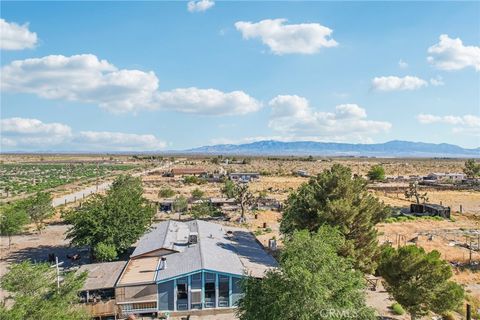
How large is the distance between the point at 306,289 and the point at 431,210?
5358 centimetres

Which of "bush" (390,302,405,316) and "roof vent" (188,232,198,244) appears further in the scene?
"roof vent" (188,232,198,244)

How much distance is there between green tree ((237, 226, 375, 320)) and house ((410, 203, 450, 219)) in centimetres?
4824

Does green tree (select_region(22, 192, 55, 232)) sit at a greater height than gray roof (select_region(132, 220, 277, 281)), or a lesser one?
greater

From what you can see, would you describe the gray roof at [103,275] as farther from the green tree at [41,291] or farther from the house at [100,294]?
the green tree at [41,291]

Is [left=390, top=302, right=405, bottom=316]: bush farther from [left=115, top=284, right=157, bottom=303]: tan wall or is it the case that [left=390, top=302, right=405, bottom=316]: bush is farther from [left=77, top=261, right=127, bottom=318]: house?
[left=77, top=261, right=127, bottom=318]: house

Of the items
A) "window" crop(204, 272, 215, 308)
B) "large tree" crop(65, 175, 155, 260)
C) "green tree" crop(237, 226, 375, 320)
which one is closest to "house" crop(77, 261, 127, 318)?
"large tree" crop(65, 175, 155, 260)

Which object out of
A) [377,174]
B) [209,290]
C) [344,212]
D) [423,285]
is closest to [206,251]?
[209,290]

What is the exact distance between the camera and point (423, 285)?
79.4 ft

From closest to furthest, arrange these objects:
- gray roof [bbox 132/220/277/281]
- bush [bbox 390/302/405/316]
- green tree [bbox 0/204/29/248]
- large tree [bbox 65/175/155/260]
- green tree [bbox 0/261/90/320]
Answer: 1. green tree [bbox 0/261/90/320]
2. bush [bbox 390/302/405/316]
3. gray roof [bbox 132/220/277/281]
4. large tree [bbox 65/175/155/260]
5. green tree [bbox 0/204/29/248]

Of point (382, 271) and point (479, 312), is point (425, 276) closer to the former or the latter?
point (382, 271)

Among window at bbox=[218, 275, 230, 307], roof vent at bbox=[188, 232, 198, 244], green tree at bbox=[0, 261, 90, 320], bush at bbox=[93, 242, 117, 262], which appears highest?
green tree at bbox=[0, 261, 90, 320]

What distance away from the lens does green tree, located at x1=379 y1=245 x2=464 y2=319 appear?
23.9 meters

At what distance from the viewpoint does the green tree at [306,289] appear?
17.4m

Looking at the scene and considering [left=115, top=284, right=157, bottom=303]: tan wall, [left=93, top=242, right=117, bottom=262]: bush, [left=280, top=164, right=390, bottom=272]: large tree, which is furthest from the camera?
[left=93, top=242, right=117, bottom=262]: bush
